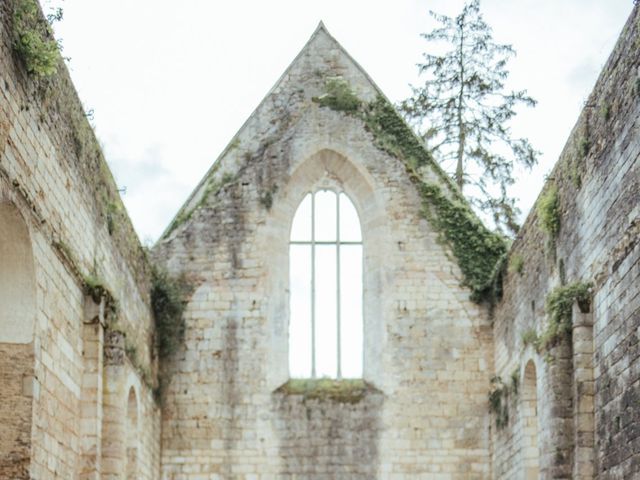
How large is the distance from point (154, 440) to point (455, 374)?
14.7 ft

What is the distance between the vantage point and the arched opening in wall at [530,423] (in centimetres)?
1524

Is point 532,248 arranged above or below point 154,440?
above

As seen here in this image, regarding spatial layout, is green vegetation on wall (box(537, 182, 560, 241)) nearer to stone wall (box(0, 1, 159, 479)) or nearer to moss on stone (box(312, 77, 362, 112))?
stone wall (box(0, 1, 159, 479))

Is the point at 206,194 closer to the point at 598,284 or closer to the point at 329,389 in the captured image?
the point at 329,389

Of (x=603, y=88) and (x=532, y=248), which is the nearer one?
(x=603, y=88)

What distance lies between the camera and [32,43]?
33.4 feet

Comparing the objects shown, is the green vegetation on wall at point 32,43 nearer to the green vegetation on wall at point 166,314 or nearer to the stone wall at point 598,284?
the stone wall at point 598,284

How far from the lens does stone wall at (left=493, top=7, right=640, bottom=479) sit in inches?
414

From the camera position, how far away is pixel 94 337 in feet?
42.3

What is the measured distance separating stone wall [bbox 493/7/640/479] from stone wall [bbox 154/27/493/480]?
3420mm

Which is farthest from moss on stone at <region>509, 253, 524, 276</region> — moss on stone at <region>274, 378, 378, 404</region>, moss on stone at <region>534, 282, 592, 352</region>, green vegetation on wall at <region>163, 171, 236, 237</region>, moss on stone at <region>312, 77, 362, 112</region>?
green vegetation on wall at <region>163, 171, 236, 237</region>

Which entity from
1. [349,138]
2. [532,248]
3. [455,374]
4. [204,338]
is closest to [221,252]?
[204,338]

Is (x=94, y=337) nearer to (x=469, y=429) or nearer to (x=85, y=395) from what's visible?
(x=85, y=395)

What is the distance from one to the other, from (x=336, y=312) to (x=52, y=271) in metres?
8.05
